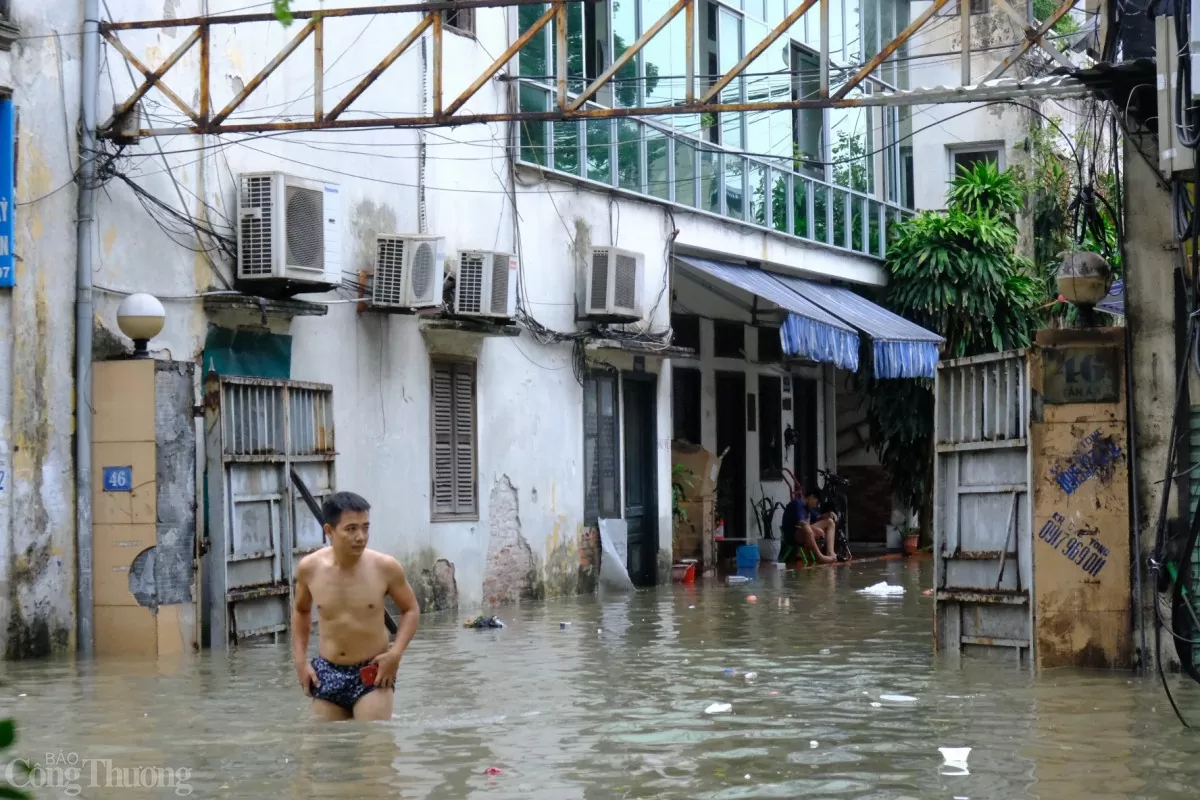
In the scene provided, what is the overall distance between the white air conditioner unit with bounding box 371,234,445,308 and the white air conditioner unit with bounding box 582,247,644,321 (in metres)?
3.64

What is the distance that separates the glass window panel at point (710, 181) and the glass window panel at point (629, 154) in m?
1.62

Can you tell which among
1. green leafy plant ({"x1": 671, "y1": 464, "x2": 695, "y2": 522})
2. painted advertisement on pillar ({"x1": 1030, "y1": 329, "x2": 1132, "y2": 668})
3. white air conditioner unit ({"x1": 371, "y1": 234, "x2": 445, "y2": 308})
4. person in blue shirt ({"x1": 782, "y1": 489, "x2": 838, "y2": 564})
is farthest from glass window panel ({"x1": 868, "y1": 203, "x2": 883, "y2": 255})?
painted advertisement on pillar ({"x1": 1030, "y1": 329, "x2": 1132, "y2": 668})

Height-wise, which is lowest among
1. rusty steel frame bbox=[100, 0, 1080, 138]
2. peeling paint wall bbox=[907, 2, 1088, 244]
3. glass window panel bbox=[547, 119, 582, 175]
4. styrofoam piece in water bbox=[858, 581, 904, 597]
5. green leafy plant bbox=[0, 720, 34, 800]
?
Answer: styrofoam piece in water bbox=[858, 581, 904, 597]

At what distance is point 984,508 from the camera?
11969mm

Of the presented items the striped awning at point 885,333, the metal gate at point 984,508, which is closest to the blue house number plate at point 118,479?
the metal gate at point 984,508

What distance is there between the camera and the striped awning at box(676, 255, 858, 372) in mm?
21578

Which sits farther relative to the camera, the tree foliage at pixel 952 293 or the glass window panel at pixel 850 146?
the tree foliage at pixel 952 293

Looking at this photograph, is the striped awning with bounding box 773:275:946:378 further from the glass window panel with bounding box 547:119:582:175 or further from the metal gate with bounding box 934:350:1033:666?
the metal gate with bounding box 934:350:1033:666

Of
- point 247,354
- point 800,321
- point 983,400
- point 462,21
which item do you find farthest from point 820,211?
point 983,400

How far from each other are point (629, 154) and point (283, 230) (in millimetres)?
7356

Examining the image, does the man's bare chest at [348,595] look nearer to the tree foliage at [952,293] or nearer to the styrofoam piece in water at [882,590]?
the styrofoam piece in water at [882,590]

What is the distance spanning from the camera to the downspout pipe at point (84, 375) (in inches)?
500

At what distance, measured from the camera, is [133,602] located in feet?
42.0

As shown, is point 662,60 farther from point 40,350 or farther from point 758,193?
point 40,350
